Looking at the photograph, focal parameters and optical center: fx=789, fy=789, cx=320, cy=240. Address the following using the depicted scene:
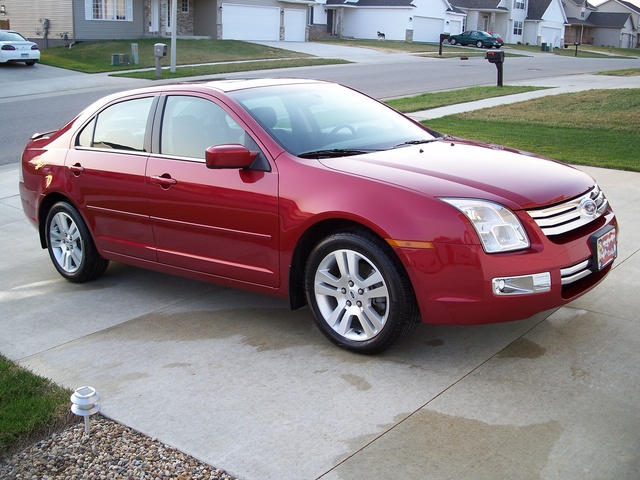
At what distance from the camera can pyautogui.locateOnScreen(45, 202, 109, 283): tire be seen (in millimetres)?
6344

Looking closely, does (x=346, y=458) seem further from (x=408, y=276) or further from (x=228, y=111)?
(x=228, y=111)

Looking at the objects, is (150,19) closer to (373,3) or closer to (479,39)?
(373,3)

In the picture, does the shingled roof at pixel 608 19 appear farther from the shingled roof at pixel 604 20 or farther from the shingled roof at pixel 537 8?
the shingled roof at pixel 537 8

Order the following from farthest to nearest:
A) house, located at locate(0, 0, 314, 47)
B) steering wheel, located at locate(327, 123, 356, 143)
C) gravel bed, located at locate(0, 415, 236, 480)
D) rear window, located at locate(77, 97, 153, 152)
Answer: house, located at locate(0, 0, 314, 47), rear window, located at locate(77, 97, 153, 152), steering wheel, located at locate(327, 123, 356, 143), gravel bed, located at locate(0, 415, 236, 480)

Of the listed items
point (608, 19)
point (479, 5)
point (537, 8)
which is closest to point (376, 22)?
point (479, 5)

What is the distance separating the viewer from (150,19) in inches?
1682

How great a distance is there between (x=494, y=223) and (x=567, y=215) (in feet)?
1.93

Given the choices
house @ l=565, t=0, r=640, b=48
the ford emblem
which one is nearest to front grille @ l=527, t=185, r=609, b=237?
the ford emblem

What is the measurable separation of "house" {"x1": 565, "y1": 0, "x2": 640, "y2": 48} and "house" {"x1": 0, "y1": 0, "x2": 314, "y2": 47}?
45.7 m

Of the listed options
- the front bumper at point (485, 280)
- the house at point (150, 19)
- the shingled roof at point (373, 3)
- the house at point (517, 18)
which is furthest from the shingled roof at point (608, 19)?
the front bumper at point (485, 280)

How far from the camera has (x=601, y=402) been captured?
4012mm

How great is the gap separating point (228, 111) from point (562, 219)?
90.6 inches

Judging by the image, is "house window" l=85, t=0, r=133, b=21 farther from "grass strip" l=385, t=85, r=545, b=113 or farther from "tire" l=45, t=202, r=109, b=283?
"tire" l=45, t=202, r=109, b=283

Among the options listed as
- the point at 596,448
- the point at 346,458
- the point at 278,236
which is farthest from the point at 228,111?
the point at 596,448
